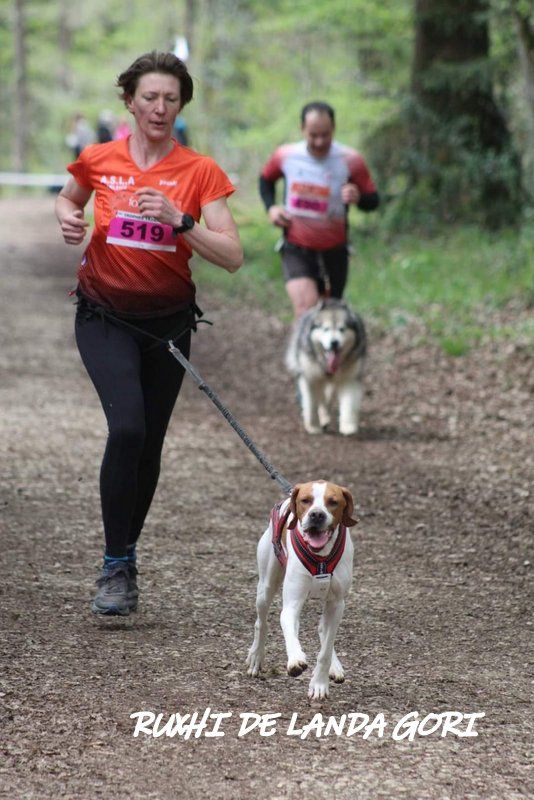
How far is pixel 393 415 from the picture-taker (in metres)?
10.7

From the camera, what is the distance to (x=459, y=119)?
1847 centimetres

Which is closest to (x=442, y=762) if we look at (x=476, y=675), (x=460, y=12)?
(x=476, y=675)

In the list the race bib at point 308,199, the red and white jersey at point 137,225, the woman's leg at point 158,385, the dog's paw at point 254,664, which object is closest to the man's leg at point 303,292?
the race bib at point 308,199

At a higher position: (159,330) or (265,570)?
(159,330)

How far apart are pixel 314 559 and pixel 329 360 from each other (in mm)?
5566

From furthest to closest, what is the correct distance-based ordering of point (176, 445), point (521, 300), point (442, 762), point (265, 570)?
point (521, 300) → point (176, 445) → point (265, 570) → point (442, 762)

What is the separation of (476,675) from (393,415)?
241 inches

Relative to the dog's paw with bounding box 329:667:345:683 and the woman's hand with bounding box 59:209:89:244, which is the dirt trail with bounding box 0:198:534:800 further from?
the woman's hand with bounding box 59:209:89:244

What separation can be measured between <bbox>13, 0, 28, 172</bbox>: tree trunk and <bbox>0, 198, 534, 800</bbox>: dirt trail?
111ft

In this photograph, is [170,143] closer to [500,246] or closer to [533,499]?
[533,499]

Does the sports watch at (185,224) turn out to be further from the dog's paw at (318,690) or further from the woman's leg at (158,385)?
the dog's paw at (318,690)

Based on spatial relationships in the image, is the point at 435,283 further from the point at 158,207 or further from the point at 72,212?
the point at 158,207

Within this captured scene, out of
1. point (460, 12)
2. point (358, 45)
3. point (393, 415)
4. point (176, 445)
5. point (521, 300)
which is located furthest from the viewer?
point (358, 45)

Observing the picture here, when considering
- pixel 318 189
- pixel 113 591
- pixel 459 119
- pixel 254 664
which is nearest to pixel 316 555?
pixel 254 664
